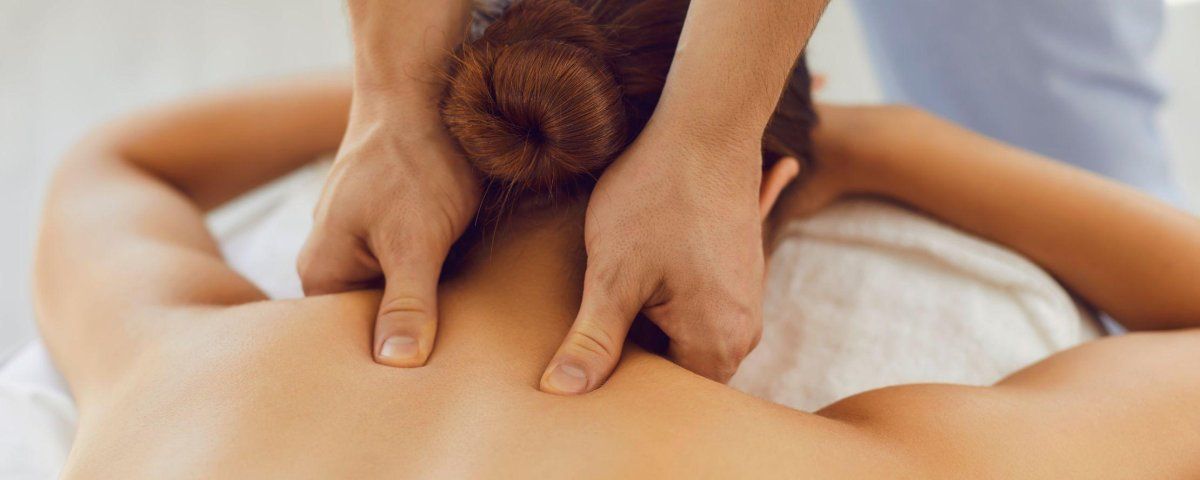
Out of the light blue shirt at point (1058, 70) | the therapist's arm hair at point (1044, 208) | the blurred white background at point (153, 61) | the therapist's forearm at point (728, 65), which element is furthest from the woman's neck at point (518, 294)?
the blurred white background at point (153, 61)

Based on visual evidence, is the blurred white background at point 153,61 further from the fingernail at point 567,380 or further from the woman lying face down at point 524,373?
the fingernail at point 567,380

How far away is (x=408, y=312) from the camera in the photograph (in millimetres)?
738

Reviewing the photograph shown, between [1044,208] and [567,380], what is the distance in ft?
2.24

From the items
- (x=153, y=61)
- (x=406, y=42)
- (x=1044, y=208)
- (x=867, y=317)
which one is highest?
(x=406, y=42)

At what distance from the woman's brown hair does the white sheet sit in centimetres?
40

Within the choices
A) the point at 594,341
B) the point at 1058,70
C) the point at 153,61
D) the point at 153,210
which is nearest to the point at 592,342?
the point at 594,341

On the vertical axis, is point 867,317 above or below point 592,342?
below

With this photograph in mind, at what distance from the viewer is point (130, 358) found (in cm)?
77

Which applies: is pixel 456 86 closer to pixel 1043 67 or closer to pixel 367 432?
pixel 367 432

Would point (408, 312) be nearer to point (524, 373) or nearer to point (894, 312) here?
point (524, 373)

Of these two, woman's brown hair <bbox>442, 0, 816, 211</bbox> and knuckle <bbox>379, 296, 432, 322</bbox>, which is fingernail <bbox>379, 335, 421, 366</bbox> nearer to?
knuckle <bbox>379, 296, 432, 322</bbox>

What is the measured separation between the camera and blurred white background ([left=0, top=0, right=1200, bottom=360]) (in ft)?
6.32

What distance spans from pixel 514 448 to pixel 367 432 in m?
0.11

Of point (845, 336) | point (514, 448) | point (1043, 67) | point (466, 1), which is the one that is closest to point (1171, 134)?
point (1043, 67)
